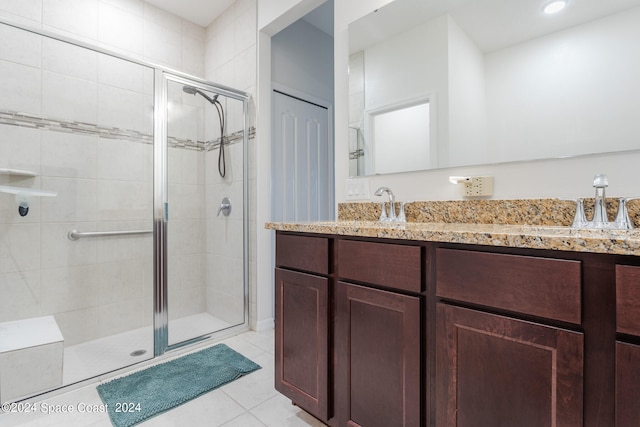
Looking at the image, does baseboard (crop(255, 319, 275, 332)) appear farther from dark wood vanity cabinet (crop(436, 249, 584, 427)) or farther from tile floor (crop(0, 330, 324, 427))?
dark wood vanity cabinet (crop(436, 249, 584, 427))

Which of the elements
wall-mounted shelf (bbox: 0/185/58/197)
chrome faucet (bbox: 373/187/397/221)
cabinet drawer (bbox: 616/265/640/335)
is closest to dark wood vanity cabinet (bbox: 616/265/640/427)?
cabinet drawer (bbox: 616/265/640/335)

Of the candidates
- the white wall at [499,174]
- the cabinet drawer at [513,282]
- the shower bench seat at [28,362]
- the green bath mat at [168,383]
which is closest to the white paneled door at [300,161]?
the white wall at [499,174]

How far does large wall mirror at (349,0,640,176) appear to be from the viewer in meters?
1.07

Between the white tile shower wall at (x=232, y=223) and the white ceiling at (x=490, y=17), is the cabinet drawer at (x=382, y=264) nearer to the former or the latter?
the white ceiling at (x=490, y=17)

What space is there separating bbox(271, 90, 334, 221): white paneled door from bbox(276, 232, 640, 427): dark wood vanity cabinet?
1.43 meters

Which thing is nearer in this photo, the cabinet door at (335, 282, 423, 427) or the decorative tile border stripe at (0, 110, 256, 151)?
the cabinet door at (335, 282, 423, 427)

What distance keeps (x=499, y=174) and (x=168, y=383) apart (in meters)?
1.97

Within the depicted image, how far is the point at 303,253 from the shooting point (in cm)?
133

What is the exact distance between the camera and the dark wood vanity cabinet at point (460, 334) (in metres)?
0.68

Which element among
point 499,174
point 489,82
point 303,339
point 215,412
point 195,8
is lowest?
point 215,412

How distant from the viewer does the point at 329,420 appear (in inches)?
48.6

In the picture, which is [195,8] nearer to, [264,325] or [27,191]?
[27,191]

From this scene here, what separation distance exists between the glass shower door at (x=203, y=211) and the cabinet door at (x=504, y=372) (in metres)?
1.90

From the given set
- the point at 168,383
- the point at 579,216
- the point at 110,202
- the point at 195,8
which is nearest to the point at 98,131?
the point at 110,202
